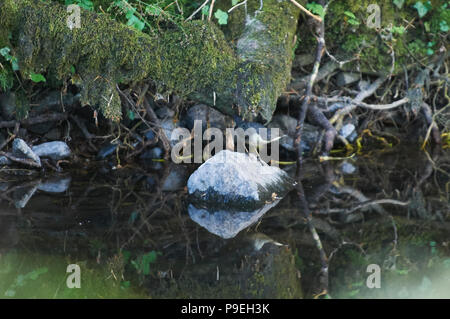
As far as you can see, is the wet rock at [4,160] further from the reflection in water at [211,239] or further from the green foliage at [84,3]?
the green foliage at [84,3]

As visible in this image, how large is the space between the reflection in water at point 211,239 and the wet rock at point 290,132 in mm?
1242

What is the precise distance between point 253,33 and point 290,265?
9.08ft

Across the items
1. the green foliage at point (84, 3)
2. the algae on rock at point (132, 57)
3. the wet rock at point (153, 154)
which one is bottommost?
the wet rock at point (153, 154)

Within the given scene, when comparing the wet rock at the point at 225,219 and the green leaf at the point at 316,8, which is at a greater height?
the green leaf at the point at 316,8

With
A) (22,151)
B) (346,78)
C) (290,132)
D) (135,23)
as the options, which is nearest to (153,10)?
(135,23)

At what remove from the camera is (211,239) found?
356 centimetres

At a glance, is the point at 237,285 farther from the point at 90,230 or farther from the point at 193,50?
the point at 193,50

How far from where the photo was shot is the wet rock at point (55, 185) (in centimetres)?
474

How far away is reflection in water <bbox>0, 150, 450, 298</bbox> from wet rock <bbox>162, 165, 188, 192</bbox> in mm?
35

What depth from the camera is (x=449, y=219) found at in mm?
4066

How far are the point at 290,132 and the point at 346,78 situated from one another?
104 cm

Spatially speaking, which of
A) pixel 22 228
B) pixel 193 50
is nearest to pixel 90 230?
pixel 22 228

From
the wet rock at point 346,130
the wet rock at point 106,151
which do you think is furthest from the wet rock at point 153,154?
the wet rock at point 346,130

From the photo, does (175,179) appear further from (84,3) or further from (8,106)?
(8,106)
